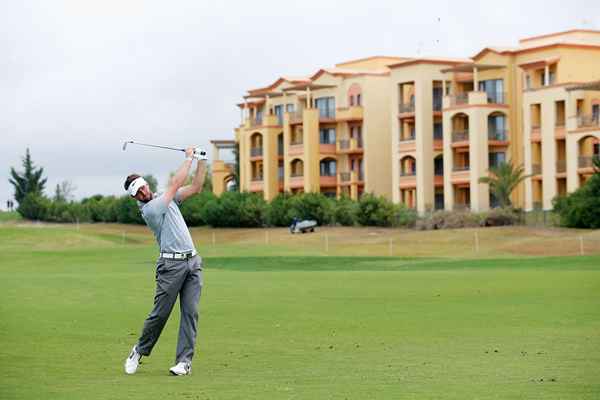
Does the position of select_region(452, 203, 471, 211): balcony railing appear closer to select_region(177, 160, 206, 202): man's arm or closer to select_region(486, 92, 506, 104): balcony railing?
select_region(486, 92, 506, 104): balcony railing

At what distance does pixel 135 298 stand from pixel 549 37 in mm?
81220

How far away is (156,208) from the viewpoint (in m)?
16.7

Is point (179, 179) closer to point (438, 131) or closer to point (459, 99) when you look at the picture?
point (459, 99)

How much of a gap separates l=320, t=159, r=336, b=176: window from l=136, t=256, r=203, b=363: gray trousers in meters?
114

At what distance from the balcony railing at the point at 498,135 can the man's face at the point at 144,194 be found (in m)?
95.6

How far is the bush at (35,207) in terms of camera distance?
490 ft

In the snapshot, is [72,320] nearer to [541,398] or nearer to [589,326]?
[589,326]

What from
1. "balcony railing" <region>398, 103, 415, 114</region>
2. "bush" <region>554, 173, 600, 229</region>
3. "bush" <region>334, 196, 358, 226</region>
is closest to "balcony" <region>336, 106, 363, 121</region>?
"balcony railing" <region>398, 103, 415, 114</region>

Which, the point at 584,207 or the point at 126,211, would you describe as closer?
the point at 584,207

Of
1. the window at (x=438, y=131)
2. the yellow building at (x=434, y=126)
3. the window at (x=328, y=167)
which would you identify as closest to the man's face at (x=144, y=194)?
the yellow building at (x=434, y=126)

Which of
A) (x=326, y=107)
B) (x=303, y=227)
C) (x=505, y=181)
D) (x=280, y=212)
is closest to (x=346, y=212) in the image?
(x=303, y=227)

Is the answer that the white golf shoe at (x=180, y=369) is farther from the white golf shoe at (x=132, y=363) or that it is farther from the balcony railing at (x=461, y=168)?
the balcony railing at (x=461, y=168)

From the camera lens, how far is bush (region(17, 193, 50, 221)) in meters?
149

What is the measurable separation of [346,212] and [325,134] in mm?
26676
